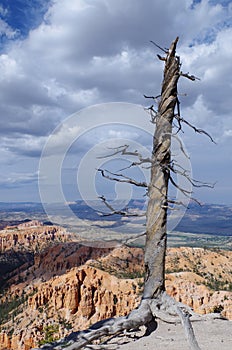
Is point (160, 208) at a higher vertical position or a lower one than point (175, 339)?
higher

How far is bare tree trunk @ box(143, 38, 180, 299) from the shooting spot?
17.0ft

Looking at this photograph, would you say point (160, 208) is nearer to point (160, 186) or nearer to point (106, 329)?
point (160, 186)

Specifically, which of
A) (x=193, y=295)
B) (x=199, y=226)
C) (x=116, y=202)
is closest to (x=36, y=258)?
(x=199, y=226)

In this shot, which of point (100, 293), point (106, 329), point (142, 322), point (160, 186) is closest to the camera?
point (106, 329)

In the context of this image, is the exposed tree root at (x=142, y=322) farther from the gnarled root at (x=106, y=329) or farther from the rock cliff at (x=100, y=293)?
the rock cliff at (x=100, y=293)

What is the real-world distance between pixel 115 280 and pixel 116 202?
57.8m

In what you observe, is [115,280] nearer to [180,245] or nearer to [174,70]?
[180,245]

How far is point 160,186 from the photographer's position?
528cm

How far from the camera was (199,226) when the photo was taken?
99812mm

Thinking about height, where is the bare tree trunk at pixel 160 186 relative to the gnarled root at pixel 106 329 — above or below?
above

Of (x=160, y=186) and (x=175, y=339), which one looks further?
(x=160, y=186)

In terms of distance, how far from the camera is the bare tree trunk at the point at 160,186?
5176mm

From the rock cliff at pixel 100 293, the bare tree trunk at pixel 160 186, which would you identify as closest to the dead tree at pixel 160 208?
the bare tree trunk at pixel 160 186

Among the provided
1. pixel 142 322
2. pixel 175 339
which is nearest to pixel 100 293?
pixel 142 322
